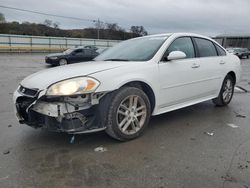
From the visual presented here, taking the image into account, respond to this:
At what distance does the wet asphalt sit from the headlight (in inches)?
31.0

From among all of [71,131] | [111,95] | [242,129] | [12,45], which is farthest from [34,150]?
[12,45]

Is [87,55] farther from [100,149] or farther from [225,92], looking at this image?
[100,149]

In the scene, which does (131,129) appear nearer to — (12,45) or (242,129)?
(242,129)

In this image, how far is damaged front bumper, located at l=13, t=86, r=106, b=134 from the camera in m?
3.12

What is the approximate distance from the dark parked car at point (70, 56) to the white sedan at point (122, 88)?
13247mm

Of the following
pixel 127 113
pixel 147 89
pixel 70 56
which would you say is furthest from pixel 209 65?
pixel 70 56

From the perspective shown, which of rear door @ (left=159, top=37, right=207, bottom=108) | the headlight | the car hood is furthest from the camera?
rear door @ (left=159, top=37, right=207, bottom=108)

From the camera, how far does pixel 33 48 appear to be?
31297 mm

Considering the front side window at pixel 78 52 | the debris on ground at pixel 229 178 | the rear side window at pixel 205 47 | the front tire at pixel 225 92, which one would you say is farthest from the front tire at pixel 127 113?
the front side window at pixel 78 52

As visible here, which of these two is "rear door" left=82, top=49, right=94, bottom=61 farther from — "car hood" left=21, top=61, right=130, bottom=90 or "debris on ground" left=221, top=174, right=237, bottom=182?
"debris on ground" left=221, top=174, right=237, bottom=182

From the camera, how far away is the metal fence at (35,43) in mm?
29000

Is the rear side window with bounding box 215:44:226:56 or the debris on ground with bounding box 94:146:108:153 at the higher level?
the rear side window with bounding box 215:44:226:56

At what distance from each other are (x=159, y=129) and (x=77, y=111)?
1577mm

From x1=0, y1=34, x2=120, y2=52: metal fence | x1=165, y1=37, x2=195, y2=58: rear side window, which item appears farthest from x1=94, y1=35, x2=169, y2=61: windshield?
x1=0, y1=34, x2=120, y2=52: metal fence
